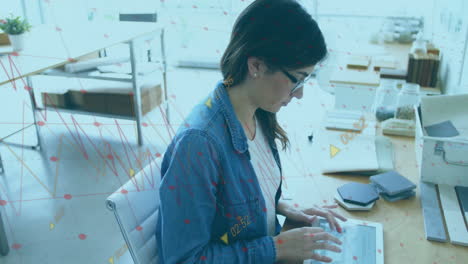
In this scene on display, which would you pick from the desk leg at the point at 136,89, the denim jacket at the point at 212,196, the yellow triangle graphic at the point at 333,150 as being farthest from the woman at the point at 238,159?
the desk leg at the point at 136,89

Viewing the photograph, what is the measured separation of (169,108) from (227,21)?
2503 mm

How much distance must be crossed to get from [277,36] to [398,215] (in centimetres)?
60

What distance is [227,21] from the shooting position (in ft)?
3.01

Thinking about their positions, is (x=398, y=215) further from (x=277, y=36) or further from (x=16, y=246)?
(x=16, y=246)

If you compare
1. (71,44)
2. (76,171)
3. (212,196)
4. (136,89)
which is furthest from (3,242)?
(212,196)

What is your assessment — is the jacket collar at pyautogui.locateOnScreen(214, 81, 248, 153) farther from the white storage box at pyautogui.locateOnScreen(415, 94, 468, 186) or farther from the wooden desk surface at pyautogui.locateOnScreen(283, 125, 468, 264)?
the white storage box at pyautogui.locateOnScreen(415, 94, 468, 186)

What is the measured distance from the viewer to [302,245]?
2.90 feet

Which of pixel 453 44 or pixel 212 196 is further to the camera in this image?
pixel 453 44

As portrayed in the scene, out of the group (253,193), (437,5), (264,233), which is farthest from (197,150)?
(437,5)

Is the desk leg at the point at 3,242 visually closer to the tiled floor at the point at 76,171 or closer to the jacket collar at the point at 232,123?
the tiled floor at the point at 76,171

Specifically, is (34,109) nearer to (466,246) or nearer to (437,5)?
(466,246)

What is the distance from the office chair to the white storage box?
2.54 ft

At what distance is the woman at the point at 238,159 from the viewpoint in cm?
78

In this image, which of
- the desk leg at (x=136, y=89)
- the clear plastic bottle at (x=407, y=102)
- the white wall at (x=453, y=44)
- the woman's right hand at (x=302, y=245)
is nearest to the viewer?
the woman's right hand at (x=302, y=245)
